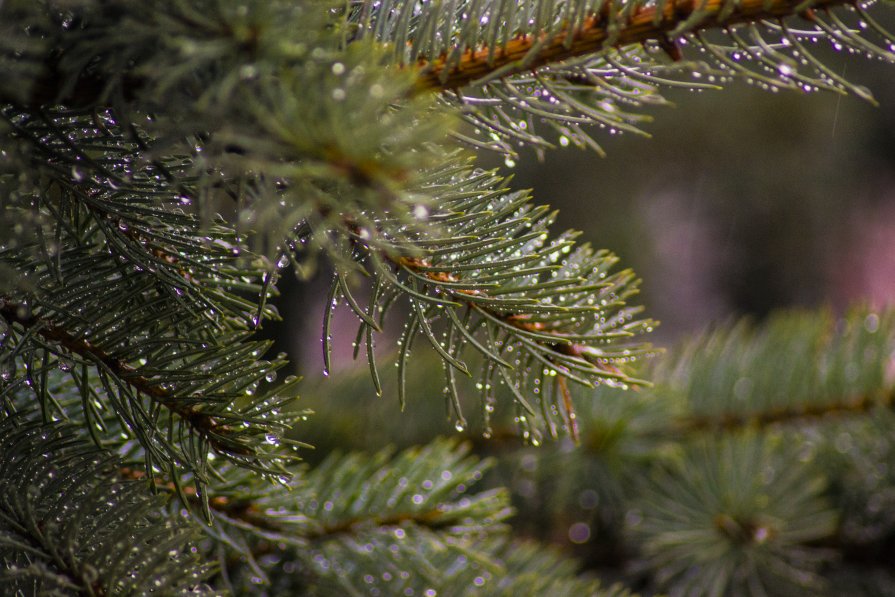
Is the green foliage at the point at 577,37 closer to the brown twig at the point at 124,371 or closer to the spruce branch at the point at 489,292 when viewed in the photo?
the spruce branch at the point at 489,292

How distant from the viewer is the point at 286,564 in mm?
429

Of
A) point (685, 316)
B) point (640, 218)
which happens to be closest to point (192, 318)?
point (640, 218)

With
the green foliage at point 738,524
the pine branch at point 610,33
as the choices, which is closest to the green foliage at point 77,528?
the pine branch at point 610,33

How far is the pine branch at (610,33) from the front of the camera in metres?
0.23

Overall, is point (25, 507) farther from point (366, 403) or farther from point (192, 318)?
point (366, 403)

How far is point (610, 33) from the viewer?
0.75 ft

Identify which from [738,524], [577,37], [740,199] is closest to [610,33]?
[577,37]

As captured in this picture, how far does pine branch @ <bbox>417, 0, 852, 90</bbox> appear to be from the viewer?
226 mm

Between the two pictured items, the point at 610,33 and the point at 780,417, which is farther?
the point at 780,417

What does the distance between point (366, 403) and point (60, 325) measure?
18.1 inches

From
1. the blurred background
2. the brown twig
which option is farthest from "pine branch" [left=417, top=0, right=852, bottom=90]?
the blurred background

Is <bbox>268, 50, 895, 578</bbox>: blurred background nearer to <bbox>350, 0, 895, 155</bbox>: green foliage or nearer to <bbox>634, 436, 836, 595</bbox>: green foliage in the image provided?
<bbox>634, 436, 836, 595</bbox>: green foliage

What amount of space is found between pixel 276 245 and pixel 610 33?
0.39 ft

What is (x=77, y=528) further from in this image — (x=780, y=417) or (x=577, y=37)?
(x=780, y=417)
